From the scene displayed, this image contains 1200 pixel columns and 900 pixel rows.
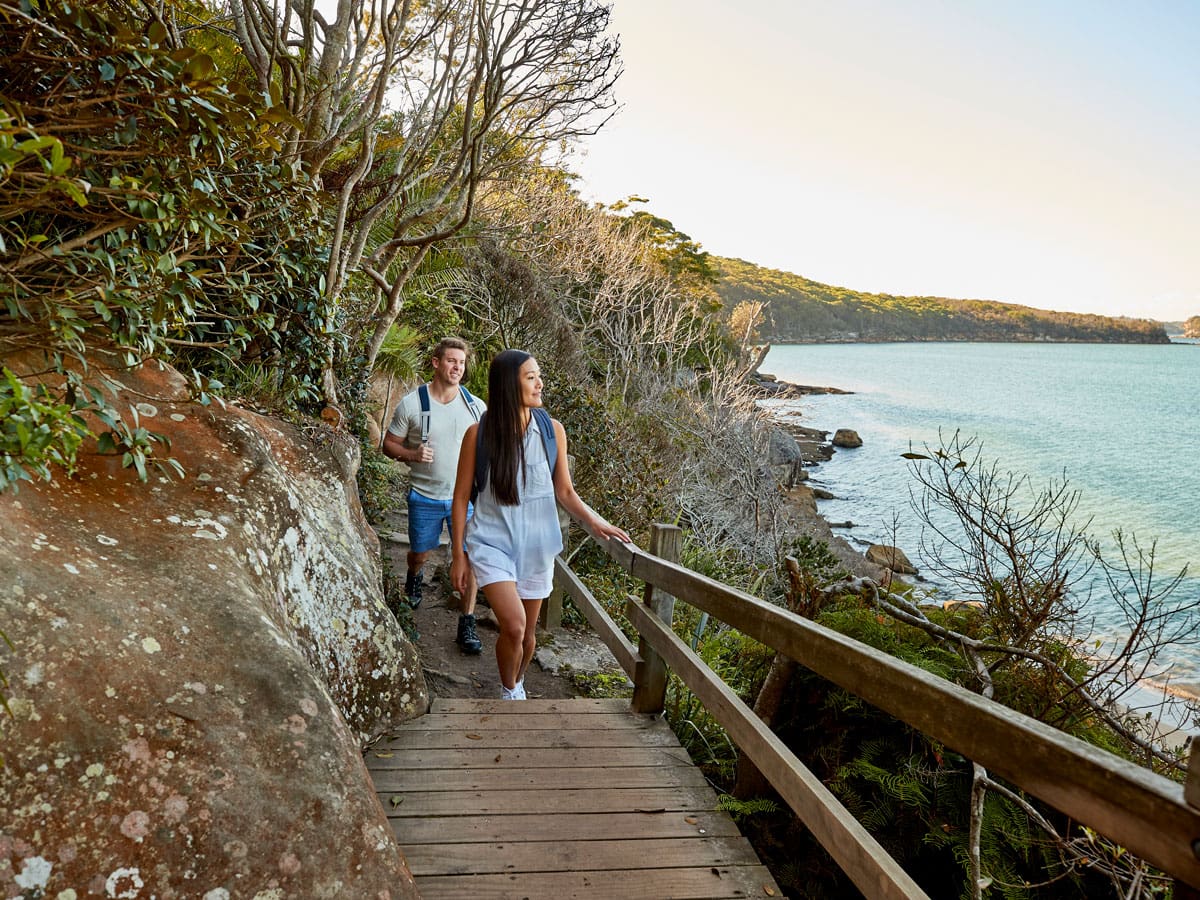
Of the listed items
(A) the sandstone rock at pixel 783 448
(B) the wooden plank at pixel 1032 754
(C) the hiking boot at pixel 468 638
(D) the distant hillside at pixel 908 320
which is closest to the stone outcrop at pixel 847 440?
(A) the sandstone rock at pixel 783 448

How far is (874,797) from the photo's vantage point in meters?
2.83

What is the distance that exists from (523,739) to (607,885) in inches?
42.7

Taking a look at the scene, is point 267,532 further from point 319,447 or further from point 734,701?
point 734,701

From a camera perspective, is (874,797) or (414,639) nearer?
(874,797)

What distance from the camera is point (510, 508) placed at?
12.5 feet

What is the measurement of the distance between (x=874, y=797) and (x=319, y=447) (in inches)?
120

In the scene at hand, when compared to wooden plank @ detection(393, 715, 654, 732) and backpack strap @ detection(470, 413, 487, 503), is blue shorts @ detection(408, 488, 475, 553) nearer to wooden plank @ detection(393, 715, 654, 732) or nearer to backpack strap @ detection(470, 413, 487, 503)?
backpack strap @ detection(470, 413, 487, 503)

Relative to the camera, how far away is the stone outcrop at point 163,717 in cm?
161

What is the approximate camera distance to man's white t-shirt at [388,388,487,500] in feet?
17.4

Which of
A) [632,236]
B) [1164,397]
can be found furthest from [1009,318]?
[632,236]

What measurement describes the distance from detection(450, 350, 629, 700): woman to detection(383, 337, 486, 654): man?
4.59 feet

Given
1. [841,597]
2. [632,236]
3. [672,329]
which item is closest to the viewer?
[841,597]

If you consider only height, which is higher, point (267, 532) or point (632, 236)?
point (632, 236)

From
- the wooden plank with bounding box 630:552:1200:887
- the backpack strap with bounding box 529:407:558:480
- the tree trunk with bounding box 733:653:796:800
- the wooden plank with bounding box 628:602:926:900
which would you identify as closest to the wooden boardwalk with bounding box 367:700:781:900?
the tree trunk with bounding box 733:653:796:800
